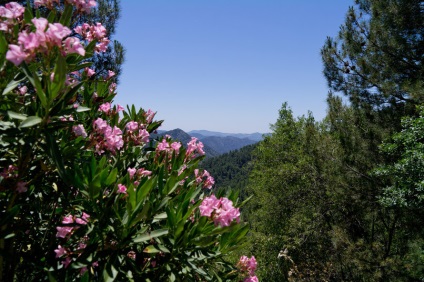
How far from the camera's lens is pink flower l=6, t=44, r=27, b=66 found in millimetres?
1051

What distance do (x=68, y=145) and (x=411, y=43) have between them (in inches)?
287

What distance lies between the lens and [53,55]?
1210 mm

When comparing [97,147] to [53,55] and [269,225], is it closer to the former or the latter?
[53,55]

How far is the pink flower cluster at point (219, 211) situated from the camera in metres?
1.49

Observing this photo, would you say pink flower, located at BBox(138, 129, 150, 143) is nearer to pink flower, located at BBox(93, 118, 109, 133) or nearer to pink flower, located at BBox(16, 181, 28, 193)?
pink flower, located at BBox(93, 118, 109, 133)

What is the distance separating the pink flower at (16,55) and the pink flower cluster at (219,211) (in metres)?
0.99

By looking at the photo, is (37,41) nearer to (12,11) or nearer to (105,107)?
(12,11)

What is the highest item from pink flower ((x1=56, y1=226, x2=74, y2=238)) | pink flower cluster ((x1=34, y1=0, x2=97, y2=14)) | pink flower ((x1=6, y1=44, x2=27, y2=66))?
pink flower cluster ((x1=34, y1=0, x2=97, y2=14))

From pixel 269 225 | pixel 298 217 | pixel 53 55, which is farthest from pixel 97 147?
pixel 269 225

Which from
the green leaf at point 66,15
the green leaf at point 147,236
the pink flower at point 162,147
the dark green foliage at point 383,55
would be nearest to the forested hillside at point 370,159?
the dark green foliage at point 383,55

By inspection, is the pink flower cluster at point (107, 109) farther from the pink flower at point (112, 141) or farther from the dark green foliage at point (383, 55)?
the dark green foliage at point (383, 55)

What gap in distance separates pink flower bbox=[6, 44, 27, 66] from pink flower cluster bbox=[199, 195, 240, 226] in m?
0.99

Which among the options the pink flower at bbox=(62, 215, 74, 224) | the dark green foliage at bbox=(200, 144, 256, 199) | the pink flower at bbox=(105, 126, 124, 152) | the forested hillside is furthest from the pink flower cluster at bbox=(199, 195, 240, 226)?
the dark green foliage at bbox=(200, 144, 256, 199)

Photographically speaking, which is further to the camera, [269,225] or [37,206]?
[269,225]
